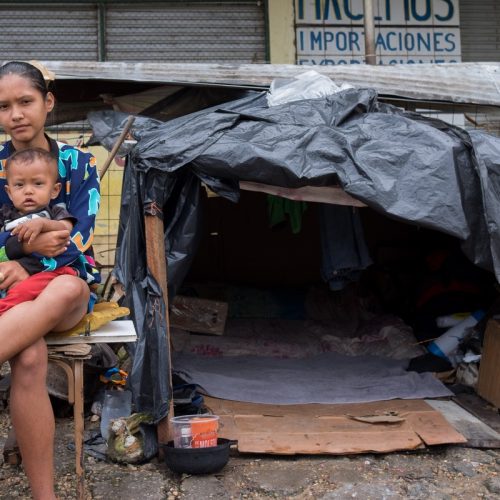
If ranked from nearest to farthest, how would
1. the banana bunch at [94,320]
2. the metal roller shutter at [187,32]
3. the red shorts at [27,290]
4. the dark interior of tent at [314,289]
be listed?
1. the red shorts at [27,290]
2. the banana bunch at [94,320]
3. the dark interior of tent at [314,289]
4. the metal roller shutter at [187,32]

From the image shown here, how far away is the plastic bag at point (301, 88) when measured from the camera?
480cm

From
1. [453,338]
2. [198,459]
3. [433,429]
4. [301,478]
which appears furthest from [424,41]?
[198,459]

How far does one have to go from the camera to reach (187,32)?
8734 mm

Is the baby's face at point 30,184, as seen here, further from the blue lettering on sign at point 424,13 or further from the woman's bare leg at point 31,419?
the blue lettering on sign at point 424,13

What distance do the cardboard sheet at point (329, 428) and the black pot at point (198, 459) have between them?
29 centimetres

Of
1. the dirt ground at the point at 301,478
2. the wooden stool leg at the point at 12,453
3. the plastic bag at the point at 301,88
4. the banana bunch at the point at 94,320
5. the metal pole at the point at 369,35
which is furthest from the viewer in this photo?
the metal pole at the point at 369,35

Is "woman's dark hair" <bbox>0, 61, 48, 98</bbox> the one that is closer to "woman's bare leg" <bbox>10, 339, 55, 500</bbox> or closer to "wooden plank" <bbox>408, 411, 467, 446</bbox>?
"woman's bare leg" <bbox>10, 339, 55, 500</bbox>

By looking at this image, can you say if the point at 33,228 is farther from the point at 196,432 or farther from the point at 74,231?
the point at 196,432

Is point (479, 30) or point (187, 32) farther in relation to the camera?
point (479, 30)

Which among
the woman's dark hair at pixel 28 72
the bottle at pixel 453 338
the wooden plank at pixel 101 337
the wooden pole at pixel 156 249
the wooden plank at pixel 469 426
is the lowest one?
the wooden plank at pixel 469 426

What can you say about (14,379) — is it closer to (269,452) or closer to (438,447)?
(269,452)

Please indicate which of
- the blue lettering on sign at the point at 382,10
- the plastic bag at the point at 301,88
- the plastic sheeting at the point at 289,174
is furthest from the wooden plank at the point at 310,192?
the blue lettering on sign at the point at 382,10

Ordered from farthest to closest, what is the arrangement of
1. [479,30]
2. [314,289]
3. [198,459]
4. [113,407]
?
[479,30], [314,289], [113,407], [198,459]

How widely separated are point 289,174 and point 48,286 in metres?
1.65
